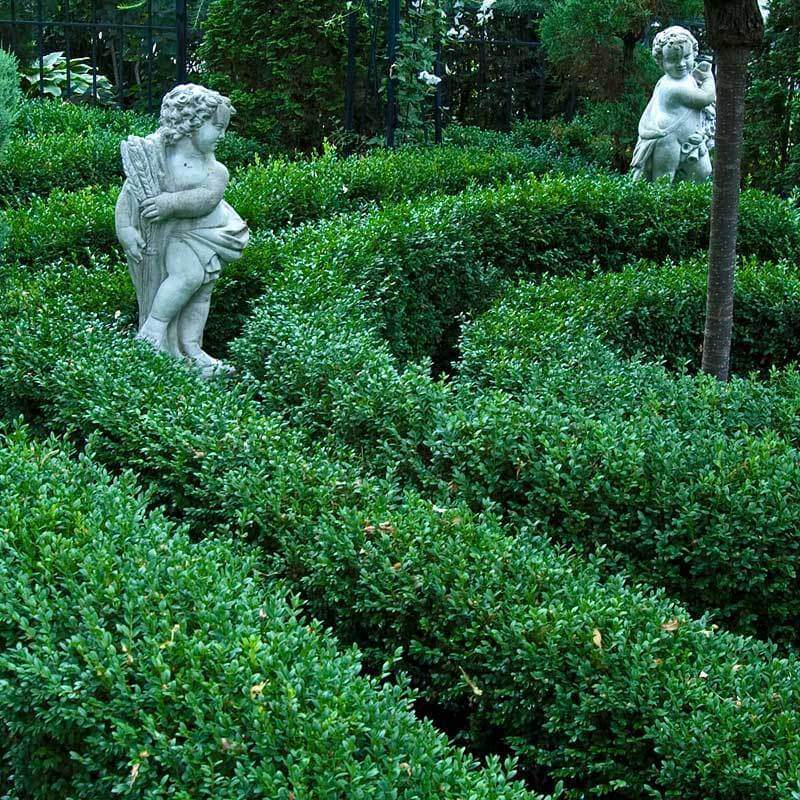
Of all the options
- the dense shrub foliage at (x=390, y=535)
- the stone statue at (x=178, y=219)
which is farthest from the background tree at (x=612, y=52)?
the stone statue at (x=178, y=219)

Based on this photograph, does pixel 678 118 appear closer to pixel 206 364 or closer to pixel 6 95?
pixel 206 364

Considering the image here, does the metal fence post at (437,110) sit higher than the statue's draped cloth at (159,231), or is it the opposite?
the metal fence post at (437,110)

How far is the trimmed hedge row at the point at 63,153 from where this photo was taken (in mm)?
8719

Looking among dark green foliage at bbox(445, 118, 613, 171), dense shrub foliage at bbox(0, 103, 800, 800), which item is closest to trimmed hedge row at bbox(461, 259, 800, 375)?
dense shrub foliage at bbox(0, 103, 800, 800)

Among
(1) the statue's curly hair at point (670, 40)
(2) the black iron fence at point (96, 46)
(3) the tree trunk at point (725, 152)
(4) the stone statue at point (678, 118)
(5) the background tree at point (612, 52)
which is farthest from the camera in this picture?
(2) the black iron fence at point (96, 46)

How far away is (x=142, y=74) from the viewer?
1431cm

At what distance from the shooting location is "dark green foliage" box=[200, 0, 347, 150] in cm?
1151

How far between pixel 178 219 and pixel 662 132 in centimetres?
471

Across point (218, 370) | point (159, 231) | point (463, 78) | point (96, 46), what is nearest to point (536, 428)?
point (218, 370)

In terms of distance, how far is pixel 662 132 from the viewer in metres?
8.88

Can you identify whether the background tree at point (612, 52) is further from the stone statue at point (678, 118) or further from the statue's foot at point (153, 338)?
the statue's foot at point (153, 338)

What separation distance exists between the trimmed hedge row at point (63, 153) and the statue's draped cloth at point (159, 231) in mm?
2594

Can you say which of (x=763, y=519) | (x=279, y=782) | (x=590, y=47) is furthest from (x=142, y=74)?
(x=279, y=782)

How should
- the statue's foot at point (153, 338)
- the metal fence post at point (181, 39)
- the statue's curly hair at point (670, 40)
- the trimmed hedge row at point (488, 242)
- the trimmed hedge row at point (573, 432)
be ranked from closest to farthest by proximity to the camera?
the trimmed hedge row at point (573, 432)
the statue's foot at point (153, 338)
the trimmed hedge row at point (488, 242)
the statue's curly hair at point (670, 40)
the metal fence post at point (181, 39)
